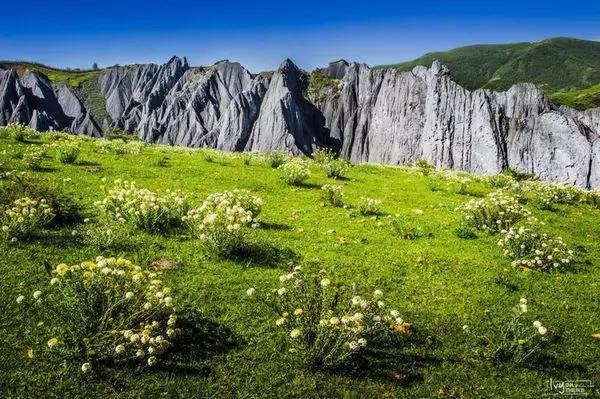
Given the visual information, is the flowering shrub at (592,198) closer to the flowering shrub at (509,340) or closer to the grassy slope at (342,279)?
the grassy slope at (342,279)

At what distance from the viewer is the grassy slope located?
281 inches

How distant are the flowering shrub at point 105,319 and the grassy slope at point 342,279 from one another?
349mm

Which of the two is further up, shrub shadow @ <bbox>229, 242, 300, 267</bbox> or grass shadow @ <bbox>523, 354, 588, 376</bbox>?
shrub shadow @ <bbox>229, 242, 300, 267</bbox>

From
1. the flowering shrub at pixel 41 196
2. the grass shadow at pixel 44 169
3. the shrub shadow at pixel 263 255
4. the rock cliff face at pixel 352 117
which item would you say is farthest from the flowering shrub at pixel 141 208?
the rock cliff face at pixel 352 117

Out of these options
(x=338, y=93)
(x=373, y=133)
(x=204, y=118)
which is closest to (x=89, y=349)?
(x=373, y=133)

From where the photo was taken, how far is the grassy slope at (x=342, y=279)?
23.4ft

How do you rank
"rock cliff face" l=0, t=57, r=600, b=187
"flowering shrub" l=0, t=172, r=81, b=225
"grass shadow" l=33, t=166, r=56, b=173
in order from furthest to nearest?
"rock cliff face" l=0, t=57, r=600, b=187, "grass shadow" l=33, t=166, r=56, b=173, "flowering shrub" l=0, t=172, r=81, b=225

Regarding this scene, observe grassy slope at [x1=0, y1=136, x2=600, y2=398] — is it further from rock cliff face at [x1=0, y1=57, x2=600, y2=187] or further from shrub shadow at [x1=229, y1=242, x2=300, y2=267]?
rock cliff face at [x1=0, y1=57, x2=600, y2=187]

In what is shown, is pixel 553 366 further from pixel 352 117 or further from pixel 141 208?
pixel 352 117

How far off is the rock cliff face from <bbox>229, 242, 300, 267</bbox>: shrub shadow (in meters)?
99.2

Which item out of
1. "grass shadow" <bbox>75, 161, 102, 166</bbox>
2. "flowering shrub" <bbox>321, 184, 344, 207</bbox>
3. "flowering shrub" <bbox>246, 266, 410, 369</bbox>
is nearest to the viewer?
"flowering shrub" <bbox>246, 266, 410, 369</bbox>

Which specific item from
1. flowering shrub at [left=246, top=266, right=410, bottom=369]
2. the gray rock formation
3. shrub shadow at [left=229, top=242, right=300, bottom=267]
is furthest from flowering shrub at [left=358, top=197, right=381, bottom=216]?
the gray rock formation

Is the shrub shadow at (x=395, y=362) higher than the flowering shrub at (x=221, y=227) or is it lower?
lower

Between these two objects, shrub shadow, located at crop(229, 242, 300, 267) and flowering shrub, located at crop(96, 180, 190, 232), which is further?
flowering shrub, located at crop(96, 180, 190, 232)
